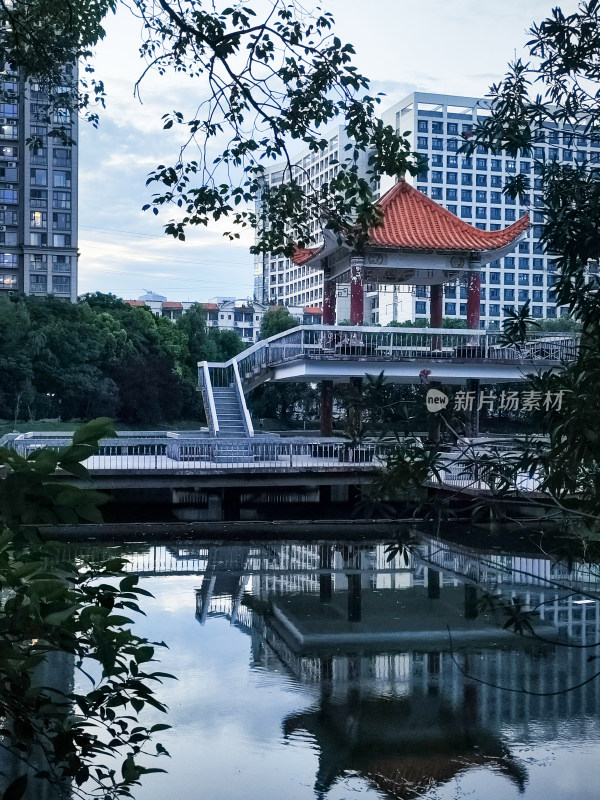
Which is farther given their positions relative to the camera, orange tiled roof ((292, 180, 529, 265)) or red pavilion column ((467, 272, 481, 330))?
red pavilion column ((467, 272, 481, 330))

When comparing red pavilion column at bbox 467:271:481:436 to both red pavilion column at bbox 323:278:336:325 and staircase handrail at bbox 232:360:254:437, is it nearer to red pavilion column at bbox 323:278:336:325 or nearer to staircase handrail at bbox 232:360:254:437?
red pavilion column at bbox 323:278:336:325

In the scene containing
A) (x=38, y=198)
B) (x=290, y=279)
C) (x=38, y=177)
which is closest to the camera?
(x=38, y=177)

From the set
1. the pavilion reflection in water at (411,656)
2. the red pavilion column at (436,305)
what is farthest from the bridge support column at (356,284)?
the pavilion reflection in water at (411,656)

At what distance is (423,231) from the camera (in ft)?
65.8

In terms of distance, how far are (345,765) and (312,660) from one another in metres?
2.44

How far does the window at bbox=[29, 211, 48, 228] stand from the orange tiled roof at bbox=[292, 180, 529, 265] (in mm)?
40064

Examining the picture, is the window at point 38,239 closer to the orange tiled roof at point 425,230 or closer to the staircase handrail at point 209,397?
the staircase handrail at point 209,397

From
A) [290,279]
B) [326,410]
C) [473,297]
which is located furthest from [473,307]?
[290,279]

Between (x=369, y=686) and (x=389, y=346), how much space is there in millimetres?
12292

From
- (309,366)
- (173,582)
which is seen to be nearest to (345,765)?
(173,582)

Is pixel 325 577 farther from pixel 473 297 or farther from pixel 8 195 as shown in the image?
pixel 8 195

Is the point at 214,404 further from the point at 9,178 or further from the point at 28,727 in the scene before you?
the point at 9,178

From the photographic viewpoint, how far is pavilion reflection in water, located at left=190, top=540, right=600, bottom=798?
6051 millimetres

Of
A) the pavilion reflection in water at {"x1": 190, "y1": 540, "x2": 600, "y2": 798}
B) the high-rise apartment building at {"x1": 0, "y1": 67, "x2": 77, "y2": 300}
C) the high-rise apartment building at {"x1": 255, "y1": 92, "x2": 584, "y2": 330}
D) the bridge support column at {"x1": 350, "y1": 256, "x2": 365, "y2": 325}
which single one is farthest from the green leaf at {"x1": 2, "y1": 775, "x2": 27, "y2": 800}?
the high-rise apartment building at {"x1": 255, "y1": 92, "x2": 584, "y2": 330}
